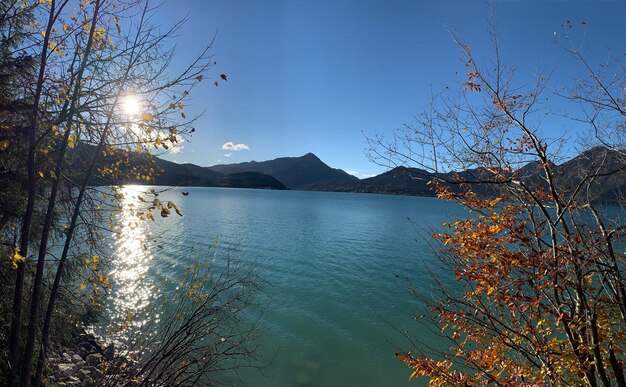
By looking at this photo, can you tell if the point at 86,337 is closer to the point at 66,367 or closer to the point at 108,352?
the point at 108,352

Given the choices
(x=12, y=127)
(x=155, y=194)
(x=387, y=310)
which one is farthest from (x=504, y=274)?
(x=387, y=310)

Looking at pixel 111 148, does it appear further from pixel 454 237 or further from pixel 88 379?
pixel 88 379

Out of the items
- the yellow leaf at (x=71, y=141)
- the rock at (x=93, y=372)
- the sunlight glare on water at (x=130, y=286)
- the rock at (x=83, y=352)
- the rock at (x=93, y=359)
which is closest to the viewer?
the yellow leaf at (x=71, y=141)

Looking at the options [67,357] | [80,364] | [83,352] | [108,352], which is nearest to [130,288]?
[83,352]

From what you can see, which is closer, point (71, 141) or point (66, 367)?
point (71, 141)

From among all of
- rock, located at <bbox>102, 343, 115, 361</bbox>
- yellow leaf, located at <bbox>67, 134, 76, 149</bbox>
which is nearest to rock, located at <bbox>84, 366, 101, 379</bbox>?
rock, located at <bbox>102, 343, 115, 361</bbox>

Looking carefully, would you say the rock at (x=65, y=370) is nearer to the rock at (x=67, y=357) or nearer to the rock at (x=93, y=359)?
the rock at (x=67, y=357)

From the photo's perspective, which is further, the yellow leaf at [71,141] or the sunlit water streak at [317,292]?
the sunlit water streak at [317,292]

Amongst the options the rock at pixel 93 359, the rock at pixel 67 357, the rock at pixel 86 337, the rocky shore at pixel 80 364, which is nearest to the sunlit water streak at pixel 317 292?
the rock at pixel 86 337

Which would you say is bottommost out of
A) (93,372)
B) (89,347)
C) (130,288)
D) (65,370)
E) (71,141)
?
(89,347)

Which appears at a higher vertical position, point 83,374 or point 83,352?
point 83,374

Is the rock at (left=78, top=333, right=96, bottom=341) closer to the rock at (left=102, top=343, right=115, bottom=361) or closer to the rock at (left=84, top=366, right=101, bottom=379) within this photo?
the rock at (left=102, top=343, right=115, bottom=361)

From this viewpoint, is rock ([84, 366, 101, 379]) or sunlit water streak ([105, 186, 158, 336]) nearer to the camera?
rock ([84, 366, 101, 379])

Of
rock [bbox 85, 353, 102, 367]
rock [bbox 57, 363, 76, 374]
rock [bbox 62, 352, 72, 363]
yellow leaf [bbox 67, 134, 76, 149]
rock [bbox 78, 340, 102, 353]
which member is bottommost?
rock [bbox 78, 340, 102, 353]
